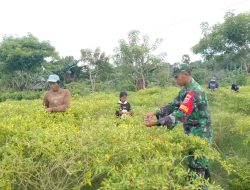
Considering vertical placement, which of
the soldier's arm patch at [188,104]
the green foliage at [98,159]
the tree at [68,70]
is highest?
the tree at [68,70]

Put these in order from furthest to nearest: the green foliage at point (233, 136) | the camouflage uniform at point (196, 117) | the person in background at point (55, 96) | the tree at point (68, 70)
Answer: the tree at point (68, 70), the person in background at point (55, 96), the green foliage at point (233, 136), the camouflage uniform at point (196, 117)

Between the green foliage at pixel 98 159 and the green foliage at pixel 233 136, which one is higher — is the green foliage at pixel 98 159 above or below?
above

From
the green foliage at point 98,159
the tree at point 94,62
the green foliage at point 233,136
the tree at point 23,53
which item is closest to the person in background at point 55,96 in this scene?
the green foliage at point 98,159

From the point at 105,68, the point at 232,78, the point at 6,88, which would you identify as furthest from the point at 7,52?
the point at 232,78

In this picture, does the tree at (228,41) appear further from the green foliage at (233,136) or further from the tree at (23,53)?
the green foliage at (233,136)

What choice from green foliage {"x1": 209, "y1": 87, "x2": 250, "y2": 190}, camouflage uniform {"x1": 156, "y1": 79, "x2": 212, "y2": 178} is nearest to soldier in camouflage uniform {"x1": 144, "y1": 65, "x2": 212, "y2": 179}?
camouflage uniform {"x1": 156, "y1": 79, "x2": 212, "y2": 178}

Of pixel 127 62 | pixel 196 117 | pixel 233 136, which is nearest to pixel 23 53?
pixel 127 62

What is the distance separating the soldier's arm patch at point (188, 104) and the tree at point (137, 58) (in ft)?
83.5

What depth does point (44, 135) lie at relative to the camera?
11.9 ft

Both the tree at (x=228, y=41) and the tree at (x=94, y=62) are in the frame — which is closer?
the tree at (x=228, y=41)

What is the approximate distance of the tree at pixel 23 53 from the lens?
113 ft

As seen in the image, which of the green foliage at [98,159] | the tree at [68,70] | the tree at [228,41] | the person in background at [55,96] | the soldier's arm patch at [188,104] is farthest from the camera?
the tree at [68,70]

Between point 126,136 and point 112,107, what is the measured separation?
15.7ft

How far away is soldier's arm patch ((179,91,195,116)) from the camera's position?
4188 mm
